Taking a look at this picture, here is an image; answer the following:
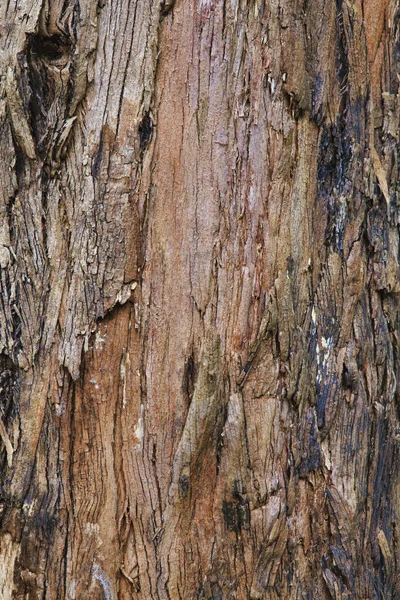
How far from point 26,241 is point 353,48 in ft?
3.38

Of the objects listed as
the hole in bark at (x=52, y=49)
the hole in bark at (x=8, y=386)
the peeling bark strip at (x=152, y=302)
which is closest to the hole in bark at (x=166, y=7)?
the peeling bark strip at (x=152, y=302)

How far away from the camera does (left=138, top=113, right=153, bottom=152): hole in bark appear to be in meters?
1.52

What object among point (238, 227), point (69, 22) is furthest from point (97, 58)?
point (238, 227)

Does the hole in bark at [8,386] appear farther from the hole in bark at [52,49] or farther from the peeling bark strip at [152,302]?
the hole in bark at [52,49]

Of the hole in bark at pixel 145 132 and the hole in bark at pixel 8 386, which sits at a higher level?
the hole in bark at pixel 145 132

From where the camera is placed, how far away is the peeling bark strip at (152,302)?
59.7 inches

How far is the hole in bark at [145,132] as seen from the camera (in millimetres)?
1520

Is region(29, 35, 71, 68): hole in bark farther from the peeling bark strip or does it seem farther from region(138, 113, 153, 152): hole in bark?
region(138, 113, 153, 152): hole in bark

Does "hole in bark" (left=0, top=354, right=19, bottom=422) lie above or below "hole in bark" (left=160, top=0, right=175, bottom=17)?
below

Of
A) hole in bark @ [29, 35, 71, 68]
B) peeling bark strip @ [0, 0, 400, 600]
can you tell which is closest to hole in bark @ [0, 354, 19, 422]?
peeling bark strip @ [0, 0, 400, 600]

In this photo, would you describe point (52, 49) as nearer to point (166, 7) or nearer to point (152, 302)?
point (166, 7)

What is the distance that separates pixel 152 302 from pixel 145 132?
421 mm

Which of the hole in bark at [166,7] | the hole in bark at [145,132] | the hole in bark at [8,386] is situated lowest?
the hole in bark at [8,386]

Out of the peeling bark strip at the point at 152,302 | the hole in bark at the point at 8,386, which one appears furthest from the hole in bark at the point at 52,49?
the hole in bark at the point at 8,386
